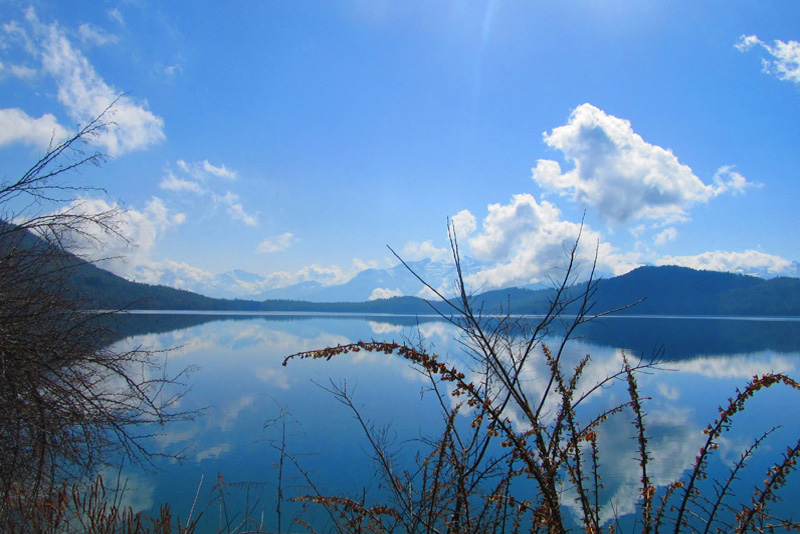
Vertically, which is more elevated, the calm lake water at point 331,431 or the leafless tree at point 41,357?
the leafless tree at point 41,357

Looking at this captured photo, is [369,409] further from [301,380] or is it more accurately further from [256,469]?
[301,380]

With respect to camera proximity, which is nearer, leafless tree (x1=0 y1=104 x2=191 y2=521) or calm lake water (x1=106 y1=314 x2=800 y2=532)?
leafless tree (x1=0 y1=104 x2=191 y2=521)

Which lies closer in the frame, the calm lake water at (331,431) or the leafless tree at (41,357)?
the leafless tree at (41,357)

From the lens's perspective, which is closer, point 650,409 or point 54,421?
point 54,421

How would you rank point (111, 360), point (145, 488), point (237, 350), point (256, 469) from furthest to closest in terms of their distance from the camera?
1. point (237, 350)
2. point (256, 469)
3. point (145, 488)
4. point (111, 360)

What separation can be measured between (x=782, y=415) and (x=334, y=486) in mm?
21473

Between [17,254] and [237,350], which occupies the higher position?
[17,254]

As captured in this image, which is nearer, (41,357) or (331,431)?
(41,357)

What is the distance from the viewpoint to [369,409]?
808 inches

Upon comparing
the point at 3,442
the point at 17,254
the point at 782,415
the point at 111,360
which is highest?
the point at 17,254

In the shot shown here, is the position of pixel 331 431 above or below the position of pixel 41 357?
below

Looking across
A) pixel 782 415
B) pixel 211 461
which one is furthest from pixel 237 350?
pixel 782 415

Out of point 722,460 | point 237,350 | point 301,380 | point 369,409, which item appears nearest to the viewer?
point 722,460

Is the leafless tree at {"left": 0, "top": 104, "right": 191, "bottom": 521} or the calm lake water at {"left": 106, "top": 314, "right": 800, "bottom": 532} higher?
the leafless tree at {"left": 0, "top": 104, "right": 191, "bottom": 521}
